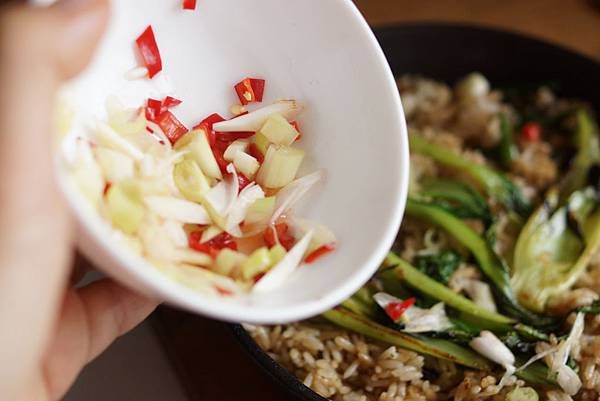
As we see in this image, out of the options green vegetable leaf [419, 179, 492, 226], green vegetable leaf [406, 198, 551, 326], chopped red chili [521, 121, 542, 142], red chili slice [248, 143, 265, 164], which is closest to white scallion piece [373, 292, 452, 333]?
green vegetable leaf [406, 198, 551, 326]

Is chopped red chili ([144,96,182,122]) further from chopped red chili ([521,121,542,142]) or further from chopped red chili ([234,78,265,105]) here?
chopped red chili ([521,121,542,142])

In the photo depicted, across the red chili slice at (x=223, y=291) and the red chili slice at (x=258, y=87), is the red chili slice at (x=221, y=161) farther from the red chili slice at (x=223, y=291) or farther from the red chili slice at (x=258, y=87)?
the red chili slice at (x=223, y=291)

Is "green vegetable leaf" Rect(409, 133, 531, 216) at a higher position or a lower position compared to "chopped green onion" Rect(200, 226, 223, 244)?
lower

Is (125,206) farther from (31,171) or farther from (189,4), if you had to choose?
(189,4)

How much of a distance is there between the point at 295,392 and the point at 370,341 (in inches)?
8.6

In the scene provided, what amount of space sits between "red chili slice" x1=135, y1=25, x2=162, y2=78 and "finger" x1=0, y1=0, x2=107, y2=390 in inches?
9.2

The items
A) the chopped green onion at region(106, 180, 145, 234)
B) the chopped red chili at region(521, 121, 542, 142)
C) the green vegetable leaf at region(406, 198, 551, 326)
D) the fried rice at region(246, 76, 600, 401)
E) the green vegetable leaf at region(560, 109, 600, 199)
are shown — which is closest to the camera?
the chopped green onion at region(106, 180, 145, 234)

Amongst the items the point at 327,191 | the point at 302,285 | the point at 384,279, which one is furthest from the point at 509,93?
the point at 302,285

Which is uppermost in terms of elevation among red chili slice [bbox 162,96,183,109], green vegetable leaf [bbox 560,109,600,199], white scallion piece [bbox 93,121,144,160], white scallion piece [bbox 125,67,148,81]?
white scallion piece [bbox 125,67,148,81]

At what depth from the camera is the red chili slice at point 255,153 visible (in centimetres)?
104

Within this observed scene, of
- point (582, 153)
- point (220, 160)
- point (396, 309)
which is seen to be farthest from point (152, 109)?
point (582, 153)

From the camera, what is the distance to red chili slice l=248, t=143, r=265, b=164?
1.04 metres

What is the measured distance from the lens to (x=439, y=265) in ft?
4.52

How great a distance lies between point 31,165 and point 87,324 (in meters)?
0.42
